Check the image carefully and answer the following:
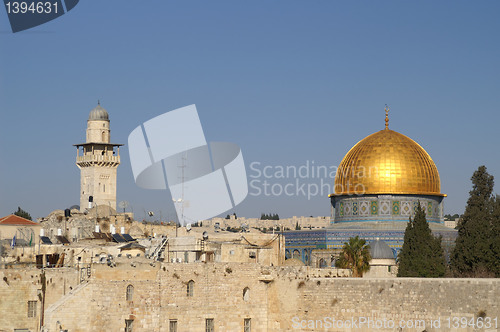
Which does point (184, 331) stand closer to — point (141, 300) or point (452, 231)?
point (141, 300)

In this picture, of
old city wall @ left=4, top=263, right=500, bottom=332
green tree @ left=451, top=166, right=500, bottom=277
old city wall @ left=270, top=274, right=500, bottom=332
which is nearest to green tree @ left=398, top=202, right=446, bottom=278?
green tree @ left=451, top=166, right=500, bottom=277

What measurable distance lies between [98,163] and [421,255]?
864 inches

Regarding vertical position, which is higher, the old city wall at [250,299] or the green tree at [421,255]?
the green tree at [421,255]

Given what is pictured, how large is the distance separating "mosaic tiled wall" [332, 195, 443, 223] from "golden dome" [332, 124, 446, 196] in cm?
34

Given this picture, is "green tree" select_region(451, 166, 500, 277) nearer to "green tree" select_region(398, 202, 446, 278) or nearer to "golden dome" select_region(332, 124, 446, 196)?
"green tree" select_region(398, 202, 446, 278)

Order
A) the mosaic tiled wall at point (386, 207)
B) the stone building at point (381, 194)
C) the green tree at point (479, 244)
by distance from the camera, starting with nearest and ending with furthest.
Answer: the green tree at point (479, 244) < the stone building at point (381, 194) < the mosaic tiled wall at point (386, 207)

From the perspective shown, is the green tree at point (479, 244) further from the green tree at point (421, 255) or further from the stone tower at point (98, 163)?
the stone tower at point (98, 163)

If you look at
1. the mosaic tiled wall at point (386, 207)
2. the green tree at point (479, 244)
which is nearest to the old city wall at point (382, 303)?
the green tree at point (479, 244)

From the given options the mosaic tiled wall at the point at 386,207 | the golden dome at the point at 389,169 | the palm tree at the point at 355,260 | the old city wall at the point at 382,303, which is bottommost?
the old city wall at the point at 382,303

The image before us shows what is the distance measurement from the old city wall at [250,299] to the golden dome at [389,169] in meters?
16.3

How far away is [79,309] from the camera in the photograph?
105ft

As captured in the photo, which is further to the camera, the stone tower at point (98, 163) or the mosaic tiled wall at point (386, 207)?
the stone tower at point (98, 163)

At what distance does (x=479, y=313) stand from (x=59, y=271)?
13.0 m

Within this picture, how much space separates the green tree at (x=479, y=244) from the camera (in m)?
37.8
